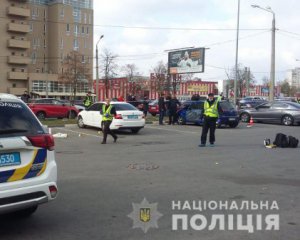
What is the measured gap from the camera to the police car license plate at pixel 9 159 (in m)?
5.00

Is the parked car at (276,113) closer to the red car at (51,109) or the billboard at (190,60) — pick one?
the billboard at (190,60)

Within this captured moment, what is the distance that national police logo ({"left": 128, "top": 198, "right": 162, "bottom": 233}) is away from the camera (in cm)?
568

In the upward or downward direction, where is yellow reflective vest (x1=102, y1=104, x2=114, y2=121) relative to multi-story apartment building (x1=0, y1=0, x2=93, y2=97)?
downward

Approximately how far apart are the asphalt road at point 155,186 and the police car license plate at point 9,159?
2.91 ft

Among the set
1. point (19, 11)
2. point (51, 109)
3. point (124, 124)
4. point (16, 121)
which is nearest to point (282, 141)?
point (124, 124)

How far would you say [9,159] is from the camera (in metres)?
5.06

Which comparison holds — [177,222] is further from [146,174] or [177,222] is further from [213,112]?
[213,112]

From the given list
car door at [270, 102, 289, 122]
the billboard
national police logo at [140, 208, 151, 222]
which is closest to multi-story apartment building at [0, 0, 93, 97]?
the billboard

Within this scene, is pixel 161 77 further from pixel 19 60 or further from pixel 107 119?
pixel 107 119

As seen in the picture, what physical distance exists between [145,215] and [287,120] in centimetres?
2170

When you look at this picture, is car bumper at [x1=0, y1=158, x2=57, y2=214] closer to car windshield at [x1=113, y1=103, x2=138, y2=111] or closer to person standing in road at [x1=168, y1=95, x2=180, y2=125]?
car windshield at [x1=113, y1=103, x2=138, y2=111]

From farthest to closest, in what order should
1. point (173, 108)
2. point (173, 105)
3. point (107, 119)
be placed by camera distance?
point (173, 108), point (173, 105), point (107, 119)

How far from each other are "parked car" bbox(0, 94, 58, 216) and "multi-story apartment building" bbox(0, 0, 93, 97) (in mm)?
81411

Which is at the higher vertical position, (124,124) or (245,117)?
(124,124)
